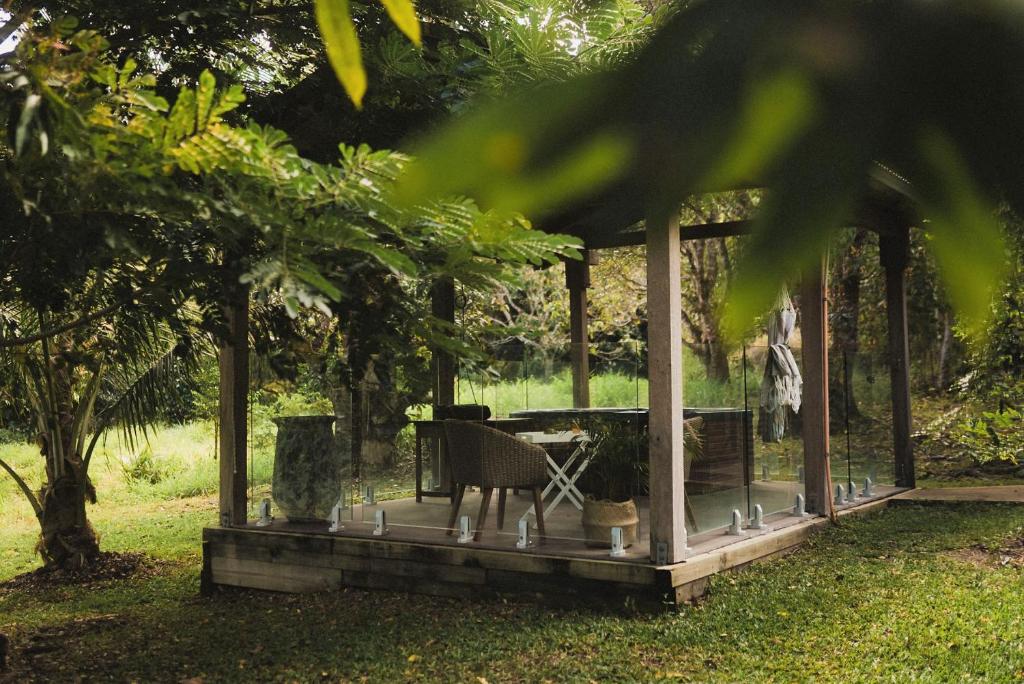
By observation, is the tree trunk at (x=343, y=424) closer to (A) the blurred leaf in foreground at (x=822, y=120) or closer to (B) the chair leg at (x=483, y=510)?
(B) the chair leg at (x=483, y=510)

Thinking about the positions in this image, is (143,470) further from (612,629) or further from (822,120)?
(822,120)

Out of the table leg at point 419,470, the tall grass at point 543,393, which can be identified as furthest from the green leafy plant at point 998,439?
the table leg at point 419,470

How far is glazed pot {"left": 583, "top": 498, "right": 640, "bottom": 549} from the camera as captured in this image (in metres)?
6.20

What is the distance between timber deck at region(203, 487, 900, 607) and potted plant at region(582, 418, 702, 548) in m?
0.15

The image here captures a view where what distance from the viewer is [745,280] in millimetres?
490

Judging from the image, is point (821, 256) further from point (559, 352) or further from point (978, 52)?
point (559, 352)

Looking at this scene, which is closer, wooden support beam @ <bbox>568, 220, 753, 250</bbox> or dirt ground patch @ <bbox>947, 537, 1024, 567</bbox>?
wooden support beam @ <bbox>568, 220, 753, 250</bbox>

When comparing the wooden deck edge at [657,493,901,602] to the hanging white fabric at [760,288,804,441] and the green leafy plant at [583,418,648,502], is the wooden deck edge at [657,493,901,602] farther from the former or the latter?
the hanging white fabric at [760,288,804,441]

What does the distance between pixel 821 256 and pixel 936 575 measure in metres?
6.82

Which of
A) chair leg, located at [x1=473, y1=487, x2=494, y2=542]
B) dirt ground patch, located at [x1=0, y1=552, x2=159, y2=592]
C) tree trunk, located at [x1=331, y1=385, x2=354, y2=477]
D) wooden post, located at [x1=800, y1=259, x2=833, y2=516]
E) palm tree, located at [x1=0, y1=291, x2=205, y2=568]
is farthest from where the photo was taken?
dirt ground patch, located at [x1=0, y1=552, x2=159, y2=592]

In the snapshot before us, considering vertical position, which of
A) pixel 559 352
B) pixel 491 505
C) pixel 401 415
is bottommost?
pixel 491 505

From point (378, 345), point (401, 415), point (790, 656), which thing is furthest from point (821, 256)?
point (401, 415)

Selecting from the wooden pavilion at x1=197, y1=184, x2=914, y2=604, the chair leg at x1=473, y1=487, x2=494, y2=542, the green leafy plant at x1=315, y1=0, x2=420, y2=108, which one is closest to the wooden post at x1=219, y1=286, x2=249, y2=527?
the wooden pavilion at x1=197, y1=184, x2=914, y2=604

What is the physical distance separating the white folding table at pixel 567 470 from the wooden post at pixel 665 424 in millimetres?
686
